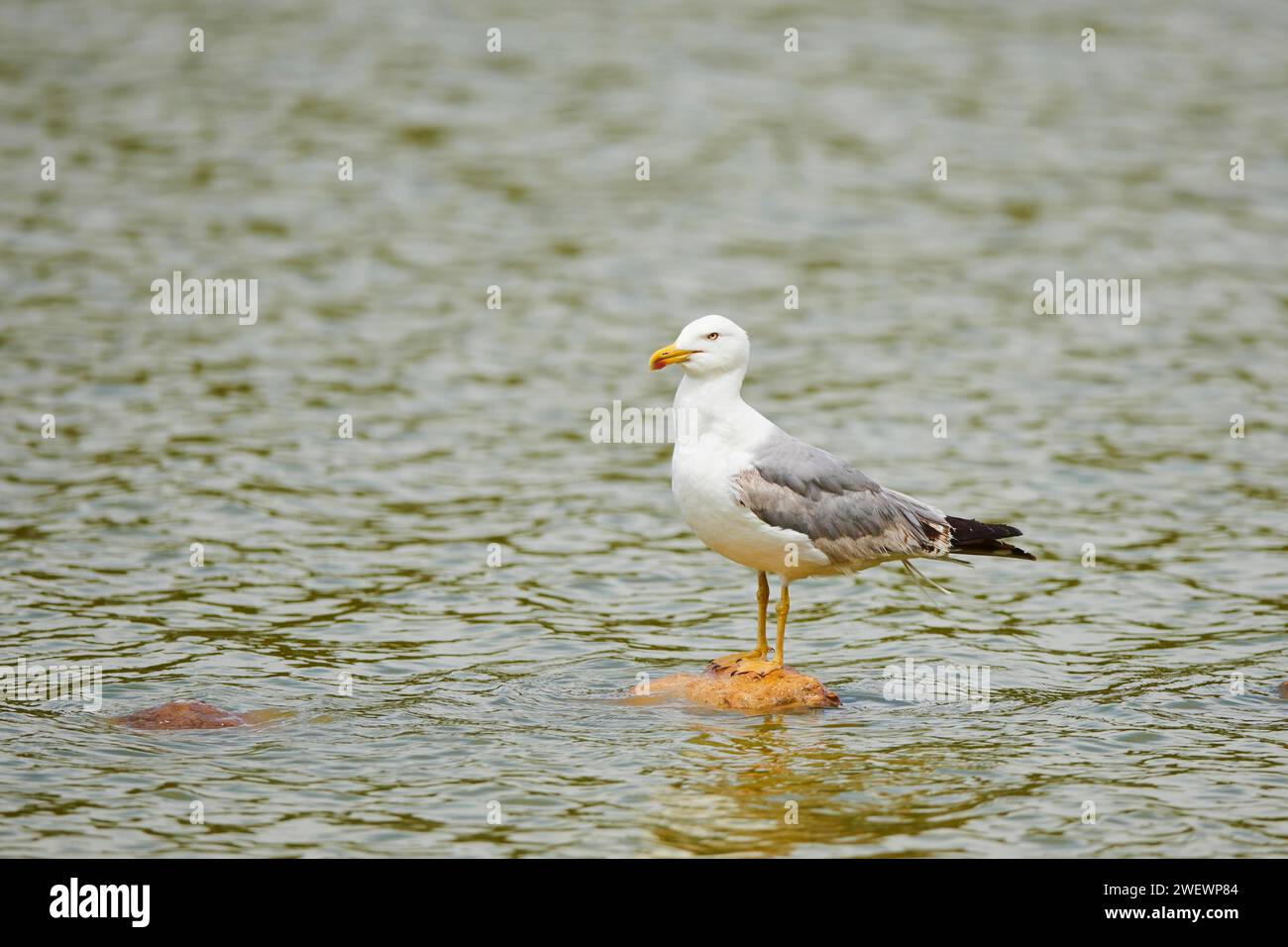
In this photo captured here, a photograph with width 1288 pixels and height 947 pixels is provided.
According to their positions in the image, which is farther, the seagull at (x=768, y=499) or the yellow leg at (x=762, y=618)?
the yellow leg at (x=762, y=618)

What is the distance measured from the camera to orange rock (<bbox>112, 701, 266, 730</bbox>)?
1145 cm

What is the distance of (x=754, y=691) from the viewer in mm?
11812

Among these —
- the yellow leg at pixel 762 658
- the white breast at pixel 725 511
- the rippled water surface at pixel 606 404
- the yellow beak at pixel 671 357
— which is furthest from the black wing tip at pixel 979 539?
the yellow beak at pixel 671 357

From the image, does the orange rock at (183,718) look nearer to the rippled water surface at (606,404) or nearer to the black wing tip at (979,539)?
the rippled water surface at (606,404)

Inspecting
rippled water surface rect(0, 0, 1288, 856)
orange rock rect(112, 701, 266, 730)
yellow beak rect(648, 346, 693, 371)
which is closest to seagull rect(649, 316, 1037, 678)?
yellow beak rect(648, 346, 693, 371)

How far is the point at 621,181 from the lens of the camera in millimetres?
27062

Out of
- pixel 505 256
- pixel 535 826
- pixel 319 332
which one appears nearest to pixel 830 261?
pixel 505 256

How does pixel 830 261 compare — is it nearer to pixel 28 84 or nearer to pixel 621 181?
pixel 621 181

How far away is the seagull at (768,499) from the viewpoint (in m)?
11.4

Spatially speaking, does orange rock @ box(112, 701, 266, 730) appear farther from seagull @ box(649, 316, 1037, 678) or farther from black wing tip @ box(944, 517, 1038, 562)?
black wing tip @ box(944, 517, 1038, 562)

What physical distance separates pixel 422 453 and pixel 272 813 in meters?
8.33

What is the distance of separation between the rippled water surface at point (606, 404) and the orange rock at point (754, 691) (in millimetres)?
157

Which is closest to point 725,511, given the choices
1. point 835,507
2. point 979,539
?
point 835,507

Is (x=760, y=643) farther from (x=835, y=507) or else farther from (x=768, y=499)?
(x=768, y=499)
